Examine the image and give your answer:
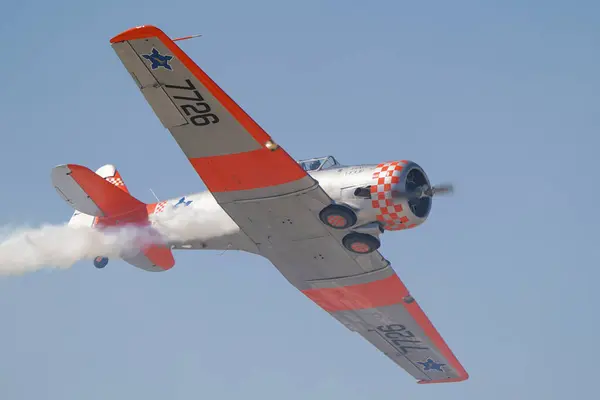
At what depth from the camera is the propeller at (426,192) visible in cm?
1597

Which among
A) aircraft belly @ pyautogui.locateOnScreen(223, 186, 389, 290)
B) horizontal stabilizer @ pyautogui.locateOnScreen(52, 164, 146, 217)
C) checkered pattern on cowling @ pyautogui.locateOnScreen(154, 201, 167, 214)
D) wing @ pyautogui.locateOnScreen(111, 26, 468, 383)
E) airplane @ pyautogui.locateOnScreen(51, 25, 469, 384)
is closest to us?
wing @ pyautogui.locateOnScreen(111, 26, 468, 383)

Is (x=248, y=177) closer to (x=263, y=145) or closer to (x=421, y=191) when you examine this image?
(x=263, y=145)

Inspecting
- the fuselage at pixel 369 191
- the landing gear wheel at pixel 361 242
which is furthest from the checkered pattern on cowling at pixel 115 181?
the landing gear wheel at pixel 361 242

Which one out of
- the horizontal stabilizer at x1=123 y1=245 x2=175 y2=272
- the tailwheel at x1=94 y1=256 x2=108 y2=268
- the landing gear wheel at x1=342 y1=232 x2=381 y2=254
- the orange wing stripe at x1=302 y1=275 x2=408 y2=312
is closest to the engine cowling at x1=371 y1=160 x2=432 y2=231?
the landing gear wheel at x1=342 y1=232 x2=381 y2=254

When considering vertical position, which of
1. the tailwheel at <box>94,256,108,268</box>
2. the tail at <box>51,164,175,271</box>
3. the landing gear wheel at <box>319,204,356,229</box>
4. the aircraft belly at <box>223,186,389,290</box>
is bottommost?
the landing gear wheel at <box>319,204,356,229</box>

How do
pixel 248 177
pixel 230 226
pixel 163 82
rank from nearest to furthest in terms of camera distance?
pixel 163 82
pixel 248 177
pixel 230 226

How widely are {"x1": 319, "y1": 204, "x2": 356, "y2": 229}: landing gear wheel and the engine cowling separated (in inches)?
18.1

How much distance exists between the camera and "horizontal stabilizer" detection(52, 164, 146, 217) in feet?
61.5

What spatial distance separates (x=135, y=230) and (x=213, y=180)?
13.5 feet

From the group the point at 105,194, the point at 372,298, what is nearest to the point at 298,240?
the point at 372,298

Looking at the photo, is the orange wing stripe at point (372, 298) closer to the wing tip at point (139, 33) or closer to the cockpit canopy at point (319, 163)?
the cockpit canopy at point (319, 163)

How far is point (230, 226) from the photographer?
18.0 m

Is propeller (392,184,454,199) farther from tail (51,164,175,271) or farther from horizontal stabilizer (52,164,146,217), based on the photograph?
horizontal stabilizer (52,164,146,217)

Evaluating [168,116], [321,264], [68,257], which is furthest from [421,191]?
[68,257]
